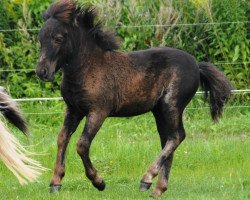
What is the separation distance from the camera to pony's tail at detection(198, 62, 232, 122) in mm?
9516

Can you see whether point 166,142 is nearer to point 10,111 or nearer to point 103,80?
point 103,80

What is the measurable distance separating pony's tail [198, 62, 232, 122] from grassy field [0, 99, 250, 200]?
2.76 feet

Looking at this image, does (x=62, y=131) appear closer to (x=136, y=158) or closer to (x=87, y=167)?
(x=87, y=167)

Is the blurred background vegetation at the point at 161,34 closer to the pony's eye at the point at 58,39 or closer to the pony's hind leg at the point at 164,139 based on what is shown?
the pony's hind leg at the point at 164,139

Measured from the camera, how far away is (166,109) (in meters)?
9.09

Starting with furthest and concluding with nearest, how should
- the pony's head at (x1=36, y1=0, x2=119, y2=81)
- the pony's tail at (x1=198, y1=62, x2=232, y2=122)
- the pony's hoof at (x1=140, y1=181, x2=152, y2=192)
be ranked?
the pony's tail at (x1=198, y1=62, x2=232, y2=122)
the pony's hoof at (x1=140, y1=181, x2=152, y2=192)
the pony's head at (x1=36, y1=0, x2=119, y2=81)

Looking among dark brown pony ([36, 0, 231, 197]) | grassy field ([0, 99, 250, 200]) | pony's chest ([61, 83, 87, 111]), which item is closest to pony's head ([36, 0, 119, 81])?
dark brown pony ([36, 0, 231, 197])

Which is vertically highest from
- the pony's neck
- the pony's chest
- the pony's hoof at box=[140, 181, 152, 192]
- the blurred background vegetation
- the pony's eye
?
the pony's eye

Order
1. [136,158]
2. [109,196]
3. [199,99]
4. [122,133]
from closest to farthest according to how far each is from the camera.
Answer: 1. [109,196]
2. [136,158]
3. [122,133]
4. [199,99]

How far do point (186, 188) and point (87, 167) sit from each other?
1.14 meters

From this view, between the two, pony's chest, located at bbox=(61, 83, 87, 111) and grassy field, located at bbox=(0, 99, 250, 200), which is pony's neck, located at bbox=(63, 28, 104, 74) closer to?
pony's chest, located at bbox=(61, 83, 87, 111)

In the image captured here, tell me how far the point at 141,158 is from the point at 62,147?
256 cm

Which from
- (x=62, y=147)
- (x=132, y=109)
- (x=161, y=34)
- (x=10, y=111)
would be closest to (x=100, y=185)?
(x=62, y=147)

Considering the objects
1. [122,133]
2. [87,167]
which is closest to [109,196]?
[87,167]
